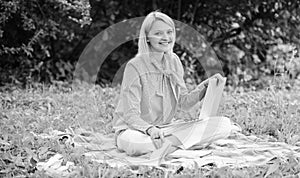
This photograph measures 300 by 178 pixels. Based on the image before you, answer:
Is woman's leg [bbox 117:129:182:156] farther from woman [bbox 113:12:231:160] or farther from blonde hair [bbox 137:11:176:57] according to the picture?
blonde hair [bbox 137:11:176:57]

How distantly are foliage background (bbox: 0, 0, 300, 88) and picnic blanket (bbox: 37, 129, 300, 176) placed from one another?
2397 millimetres

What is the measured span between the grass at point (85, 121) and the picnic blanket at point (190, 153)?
9 centimetres

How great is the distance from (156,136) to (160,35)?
68cm

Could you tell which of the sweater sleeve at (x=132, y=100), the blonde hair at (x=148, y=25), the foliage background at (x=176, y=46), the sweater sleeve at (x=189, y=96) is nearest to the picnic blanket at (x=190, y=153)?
the sweater sleeve at (x=132, y=100)

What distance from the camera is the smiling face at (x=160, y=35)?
11.9 feet

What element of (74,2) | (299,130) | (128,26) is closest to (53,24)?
(74,2)

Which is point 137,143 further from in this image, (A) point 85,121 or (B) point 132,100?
(A) point 85,121

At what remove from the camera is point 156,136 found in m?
3.40

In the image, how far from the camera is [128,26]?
690 cm

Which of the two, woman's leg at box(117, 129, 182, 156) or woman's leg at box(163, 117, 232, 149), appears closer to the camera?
woman's leg at box(117, 129, 182, 156)

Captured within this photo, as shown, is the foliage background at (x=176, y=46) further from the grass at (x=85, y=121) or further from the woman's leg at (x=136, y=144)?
the woman's leg at (x=136, y=144)

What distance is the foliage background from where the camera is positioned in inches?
243

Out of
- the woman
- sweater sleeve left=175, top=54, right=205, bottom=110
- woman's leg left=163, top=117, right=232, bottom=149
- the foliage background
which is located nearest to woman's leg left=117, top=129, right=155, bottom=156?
the woman

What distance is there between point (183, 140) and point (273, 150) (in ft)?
1.86
